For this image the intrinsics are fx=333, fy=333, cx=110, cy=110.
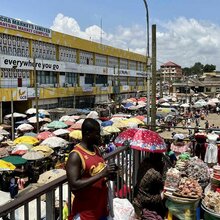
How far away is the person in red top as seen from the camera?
271 centimetres

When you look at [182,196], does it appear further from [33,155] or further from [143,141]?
[33,155]

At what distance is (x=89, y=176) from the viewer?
282 cm

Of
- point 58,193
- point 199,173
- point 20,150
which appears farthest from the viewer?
point 20,150

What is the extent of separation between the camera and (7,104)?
115 feet

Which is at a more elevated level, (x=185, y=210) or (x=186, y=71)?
(x=186, y=71)

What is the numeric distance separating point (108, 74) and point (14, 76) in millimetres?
27109

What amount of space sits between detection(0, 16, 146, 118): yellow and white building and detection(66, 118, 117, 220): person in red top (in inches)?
965

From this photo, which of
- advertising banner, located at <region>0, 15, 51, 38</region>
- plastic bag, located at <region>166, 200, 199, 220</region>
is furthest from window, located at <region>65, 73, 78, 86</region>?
plastic bag, located at <region>166, 200, 199, 220</region>

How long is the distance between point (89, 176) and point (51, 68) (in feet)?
127

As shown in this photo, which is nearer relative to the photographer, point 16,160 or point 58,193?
point 58,193

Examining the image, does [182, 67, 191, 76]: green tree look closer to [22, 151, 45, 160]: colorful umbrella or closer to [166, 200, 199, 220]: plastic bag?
[22, 151, 45, 160]: colorful umbrella

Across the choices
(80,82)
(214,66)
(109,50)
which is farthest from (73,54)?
(214,66)

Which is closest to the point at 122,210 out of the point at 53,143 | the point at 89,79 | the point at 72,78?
the point at 53,143

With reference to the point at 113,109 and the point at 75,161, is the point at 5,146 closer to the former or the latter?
the point at 75,161
